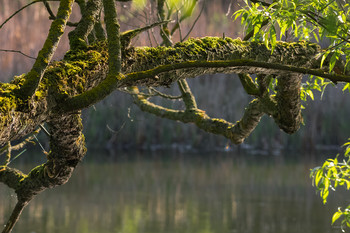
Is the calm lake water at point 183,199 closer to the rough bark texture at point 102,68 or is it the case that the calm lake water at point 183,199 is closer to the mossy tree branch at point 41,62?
the rough bark texture at point 102,68

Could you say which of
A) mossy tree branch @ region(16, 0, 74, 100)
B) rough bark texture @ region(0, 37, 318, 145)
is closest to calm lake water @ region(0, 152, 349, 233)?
rough bark texture @ region(0, 37, 318, 145)

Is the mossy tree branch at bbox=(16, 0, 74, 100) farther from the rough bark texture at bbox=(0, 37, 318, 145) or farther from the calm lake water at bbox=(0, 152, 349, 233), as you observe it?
the calm lake water at bbox=(0, 152, 349, 233)

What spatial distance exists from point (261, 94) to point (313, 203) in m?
10.3

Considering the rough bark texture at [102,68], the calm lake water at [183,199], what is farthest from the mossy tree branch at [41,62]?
the calm lake water at [183,199]

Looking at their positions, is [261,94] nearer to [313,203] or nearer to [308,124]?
[313,203]

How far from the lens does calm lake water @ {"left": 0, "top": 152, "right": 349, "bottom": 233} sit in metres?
11.6

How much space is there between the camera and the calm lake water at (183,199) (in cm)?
1159

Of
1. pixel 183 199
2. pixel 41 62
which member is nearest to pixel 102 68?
pixel 41 62

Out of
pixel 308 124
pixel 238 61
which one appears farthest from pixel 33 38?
pixel 238 61

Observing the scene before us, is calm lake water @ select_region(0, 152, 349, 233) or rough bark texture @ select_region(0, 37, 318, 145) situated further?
calm lake water @ select_region(0, 152, 349, 233)

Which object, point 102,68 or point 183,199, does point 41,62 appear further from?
point 183,199

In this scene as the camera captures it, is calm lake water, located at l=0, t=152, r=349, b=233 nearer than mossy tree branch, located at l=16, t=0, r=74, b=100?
No

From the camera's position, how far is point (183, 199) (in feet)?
45.8

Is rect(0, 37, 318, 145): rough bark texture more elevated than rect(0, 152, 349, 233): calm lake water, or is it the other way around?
rect(0, 37, 318, 145): rough bark texture
